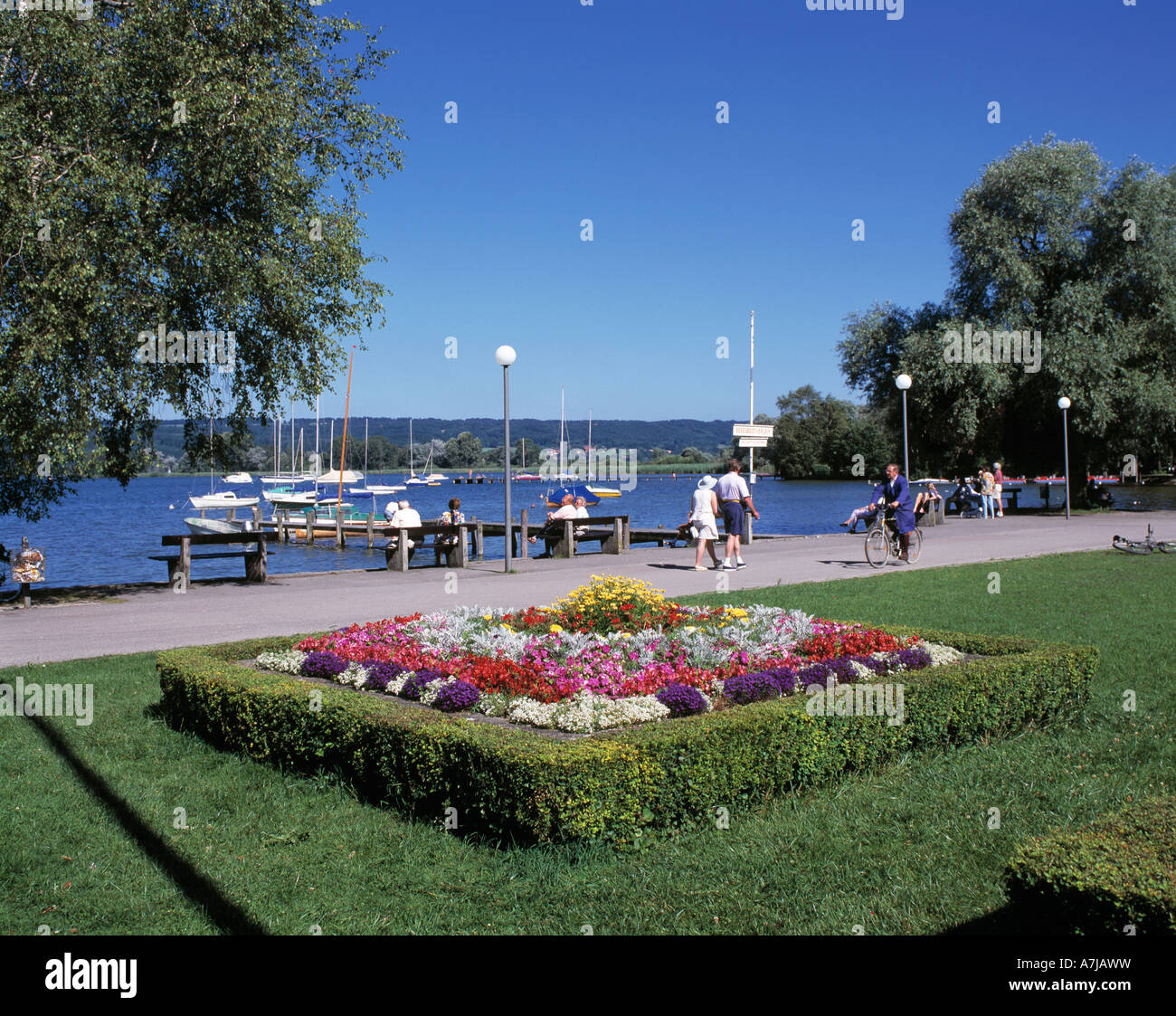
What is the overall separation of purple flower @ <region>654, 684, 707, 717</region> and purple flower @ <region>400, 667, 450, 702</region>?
1.48m

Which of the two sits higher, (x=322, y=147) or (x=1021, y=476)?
(x=322, y=147)

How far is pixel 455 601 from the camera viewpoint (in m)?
14.0

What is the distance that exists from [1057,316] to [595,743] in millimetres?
33540

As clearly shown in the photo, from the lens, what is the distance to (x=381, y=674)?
6.69m

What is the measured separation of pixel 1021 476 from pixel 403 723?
4021 centimetres

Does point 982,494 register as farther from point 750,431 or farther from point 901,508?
point 901,508

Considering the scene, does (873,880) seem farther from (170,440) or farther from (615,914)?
(170,440)

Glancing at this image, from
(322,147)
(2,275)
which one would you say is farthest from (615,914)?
(322,147)

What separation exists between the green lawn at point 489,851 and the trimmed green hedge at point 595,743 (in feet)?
0.48

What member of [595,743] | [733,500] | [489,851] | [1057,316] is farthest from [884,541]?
[1057,316]

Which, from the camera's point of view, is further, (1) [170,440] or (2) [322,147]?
(1) [170,440]

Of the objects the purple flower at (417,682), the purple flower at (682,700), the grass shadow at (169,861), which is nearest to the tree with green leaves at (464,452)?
the purple flower at (417,682)
